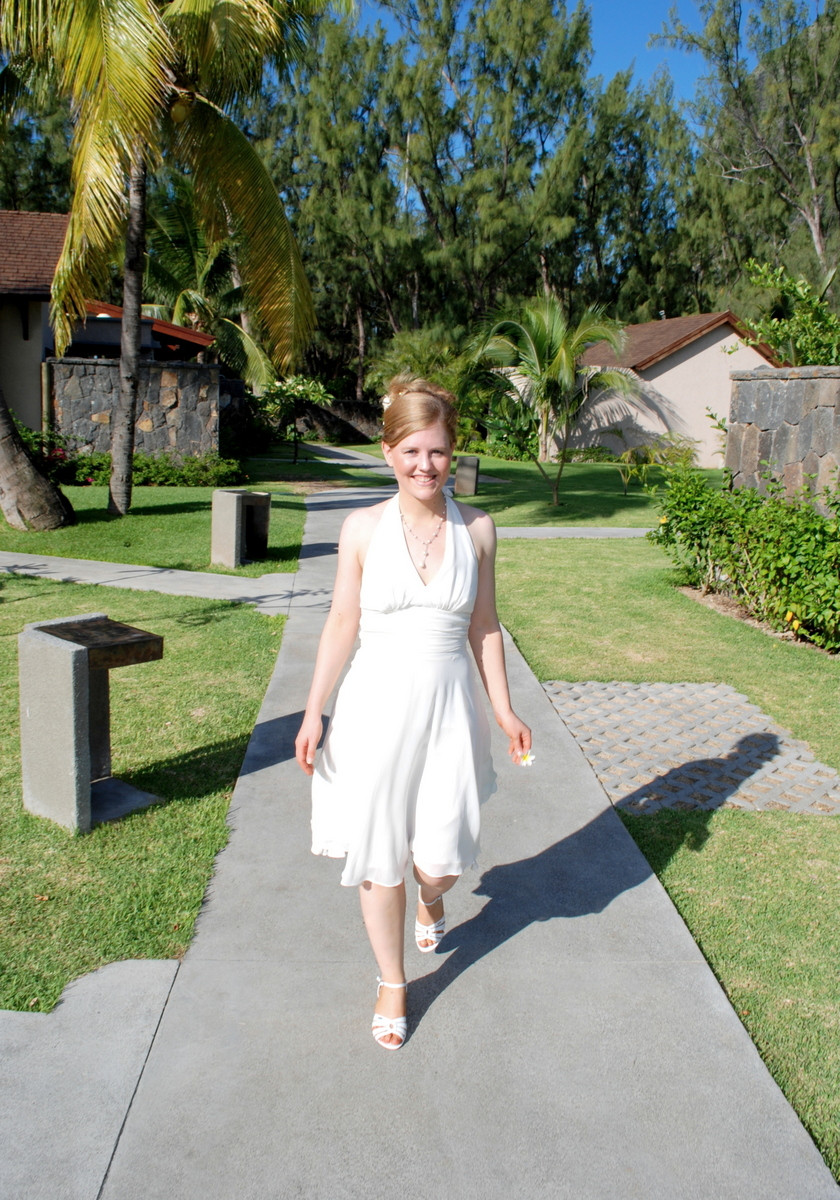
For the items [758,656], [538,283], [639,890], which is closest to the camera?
[639,890]

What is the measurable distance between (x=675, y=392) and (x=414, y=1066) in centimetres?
2947

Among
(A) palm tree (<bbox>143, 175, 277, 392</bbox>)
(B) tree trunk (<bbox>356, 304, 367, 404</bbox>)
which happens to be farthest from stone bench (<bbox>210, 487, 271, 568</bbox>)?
(B) tree trunk (<bbox>356, 304, 367, 404</bbox>)

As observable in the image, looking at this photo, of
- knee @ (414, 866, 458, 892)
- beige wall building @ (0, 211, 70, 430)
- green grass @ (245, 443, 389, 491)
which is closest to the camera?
knee @ (414, 866, 458, 892)

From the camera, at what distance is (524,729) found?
116 inches

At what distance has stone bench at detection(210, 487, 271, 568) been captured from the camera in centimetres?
986

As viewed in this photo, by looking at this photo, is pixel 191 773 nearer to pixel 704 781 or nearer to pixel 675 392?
pixel 704 781

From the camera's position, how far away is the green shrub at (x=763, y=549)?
7172mm

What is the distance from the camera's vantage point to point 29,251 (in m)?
20.0

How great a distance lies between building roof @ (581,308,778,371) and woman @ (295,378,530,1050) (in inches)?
1065

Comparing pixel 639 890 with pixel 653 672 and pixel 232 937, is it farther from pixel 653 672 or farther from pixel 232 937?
pixel 653 672

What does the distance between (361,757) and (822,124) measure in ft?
125

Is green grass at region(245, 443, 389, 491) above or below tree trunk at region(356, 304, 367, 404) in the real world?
below

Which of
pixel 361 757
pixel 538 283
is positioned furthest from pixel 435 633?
pixel 538 283

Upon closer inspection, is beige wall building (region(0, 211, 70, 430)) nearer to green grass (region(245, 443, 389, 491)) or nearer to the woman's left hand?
green grass (region(245, 443, 389, 491))
